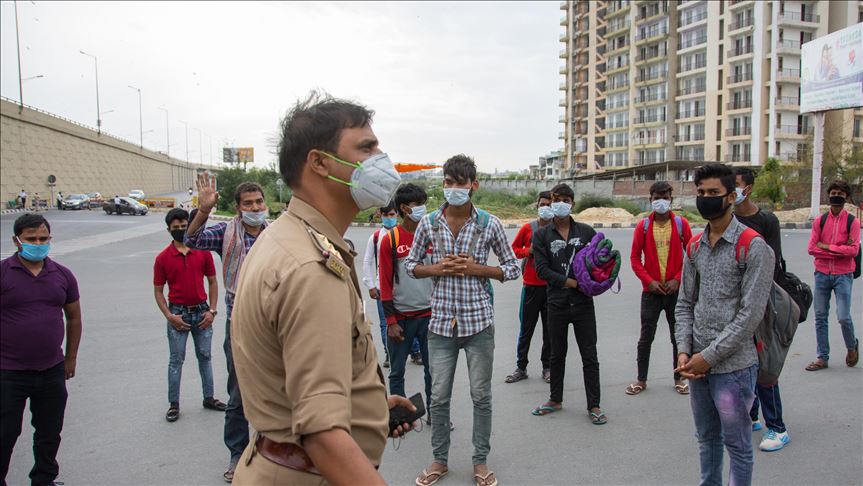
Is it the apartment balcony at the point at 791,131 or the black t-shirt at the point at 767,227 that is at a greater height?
the apartment balcony at the point at 791,131

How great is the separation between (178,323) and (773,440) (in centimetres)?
488

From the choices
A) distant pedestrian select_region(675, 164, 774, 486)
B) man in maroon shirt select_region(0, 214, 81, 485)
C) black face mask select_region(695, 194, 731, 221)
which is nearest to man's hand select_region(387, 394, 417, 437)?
distant pedestrian select_region(675, 164, 774, 486)

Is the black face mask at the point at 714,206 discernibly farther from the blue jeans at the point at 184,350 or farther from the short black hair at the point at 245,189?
the blue jeans at the point at 184,350

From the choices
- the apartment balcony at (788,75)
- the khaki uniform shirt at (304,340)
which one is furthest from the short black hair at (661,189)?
the apartment balcony at (788,75)

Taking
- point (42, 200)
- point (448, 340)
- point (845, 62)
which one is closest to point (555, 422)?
point (448, 340)

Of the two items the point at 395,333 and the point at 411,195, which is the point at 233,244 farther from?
the point at 411,195

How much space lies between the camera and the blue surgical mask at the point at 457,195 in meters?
4.20

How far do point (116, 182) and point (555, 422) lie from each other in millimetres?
79338

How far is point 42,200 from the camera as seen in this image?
48875mm

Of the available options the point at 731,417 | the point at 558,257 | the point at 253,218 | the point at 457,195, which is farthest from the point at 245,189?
the point at 731,417

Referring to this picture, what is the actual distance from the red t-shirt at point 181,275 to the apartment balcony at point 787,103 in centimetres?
5850

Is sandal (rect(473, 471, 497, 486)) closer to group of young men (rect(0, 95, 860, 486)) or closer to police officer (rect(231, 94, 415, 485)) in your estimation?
group of young men (rect(0, 95, 860, 486))

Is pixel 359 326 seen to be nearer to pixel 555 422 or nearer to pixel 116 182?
pixel 555 422

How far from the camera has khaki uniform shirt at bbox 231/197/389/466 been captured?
1354mm
